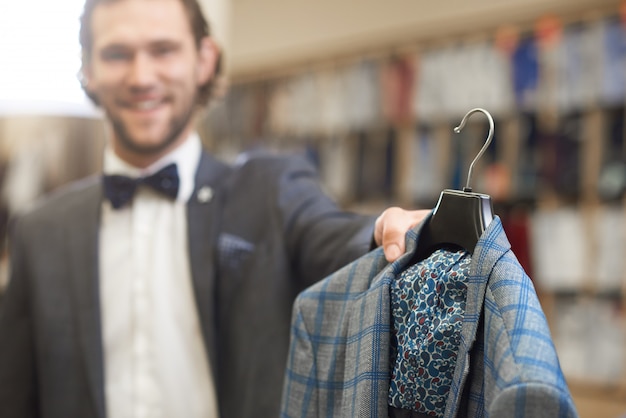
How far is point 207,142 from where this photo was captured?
554cm

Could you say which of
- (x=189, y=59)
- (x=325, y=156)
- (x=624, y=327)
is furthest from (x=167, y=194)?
(x=325, y=156)

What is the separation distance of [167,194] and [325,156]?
3440 millimetres

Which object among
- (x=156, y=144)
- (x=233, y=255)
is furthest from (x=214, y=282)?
(x=156, y=144)

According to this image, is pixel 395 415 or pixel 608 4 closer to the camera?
pixel 395 415

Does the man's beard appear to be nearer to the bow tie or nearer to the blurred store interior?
the bow tie

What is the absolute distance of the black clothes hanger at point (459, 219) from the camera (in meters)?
0.75

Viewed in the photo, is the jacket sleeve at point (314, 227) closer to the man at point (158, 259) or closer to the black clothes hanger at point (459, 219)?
the man at point (158, 259)

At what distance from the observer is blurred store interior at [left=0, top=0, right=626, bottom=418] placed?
3299 millimetres

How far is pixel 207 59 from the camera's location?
52.9 inches

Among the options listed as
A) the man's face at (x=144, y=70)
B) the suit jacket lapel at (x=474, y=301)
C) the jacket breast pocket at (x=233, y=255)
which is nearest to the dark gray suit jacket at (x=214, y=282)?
the jacket breast pocket at (x=233, y=255)

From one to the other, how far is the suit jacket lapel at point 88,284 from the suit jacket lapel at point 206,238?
0.21 meters

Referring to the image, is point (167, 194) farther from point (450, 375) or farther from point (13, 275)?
point (450, 375)

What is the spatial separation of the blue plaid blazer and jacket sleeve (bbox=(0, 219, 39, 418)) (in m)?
0.72

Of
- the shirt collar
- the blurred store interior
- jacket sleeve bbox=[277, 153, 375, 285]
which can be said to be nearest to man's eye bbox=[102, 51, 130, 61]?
the shirt collar
